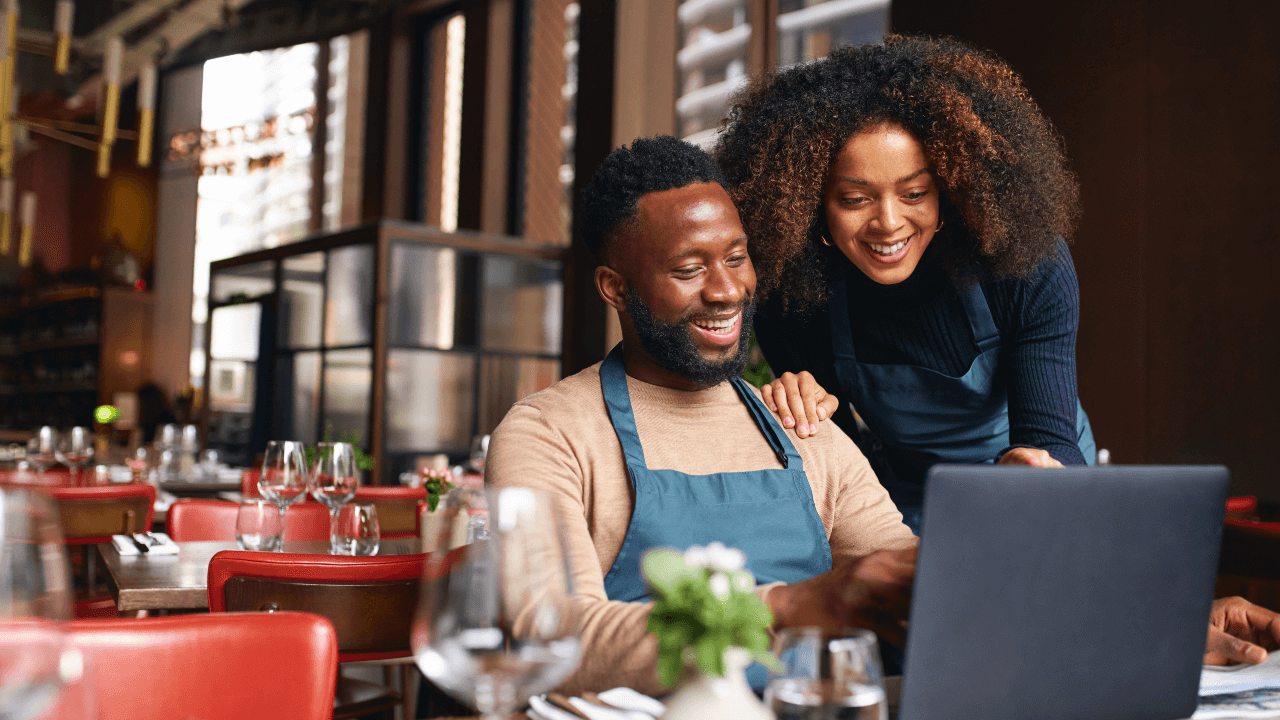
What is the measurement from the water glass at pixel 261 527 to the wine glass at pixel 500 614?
1673 mm

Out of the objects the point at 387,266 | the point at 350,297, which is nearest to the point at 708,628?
the point at 387,266

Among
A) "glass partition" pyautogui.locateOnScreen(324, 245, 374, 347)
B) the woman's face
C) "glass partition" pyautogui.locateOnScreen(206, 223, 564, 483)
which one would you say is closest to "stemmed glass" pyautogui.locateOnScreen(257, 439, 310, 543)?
Result: the woman's face

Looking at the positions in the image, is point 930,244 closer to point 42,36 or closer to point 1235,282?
point 1235,282

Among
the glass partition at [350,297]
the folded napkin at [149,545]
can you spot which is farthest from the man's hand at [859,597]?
the glass partition at [350,297]

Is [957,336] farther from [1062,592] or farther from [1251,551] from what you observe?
[1062,592]

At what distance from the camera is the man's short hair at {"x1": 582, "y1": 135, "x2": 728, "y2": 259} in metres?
1.39

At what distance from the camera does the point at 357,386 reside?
611 centimetres

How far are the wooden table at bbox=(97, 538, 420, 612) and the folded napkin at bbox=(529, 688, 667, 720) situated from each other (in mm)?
1050

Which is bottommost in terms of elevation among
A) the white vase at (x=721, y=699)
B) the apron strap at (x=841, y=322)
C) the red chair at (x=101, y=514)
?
the red chair at (x=101, y=514)

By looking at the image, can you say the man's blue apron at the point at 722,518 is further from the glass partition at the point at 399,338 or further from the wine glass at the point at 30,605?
the glass partition at the point at 399,338

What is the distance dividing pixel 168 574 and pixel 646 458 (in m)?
1.16

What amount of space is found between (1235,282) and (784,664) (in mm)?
3550

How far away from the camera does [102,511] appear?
2951 millimetres

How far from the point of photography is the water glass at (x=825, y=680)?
0.62 metres
